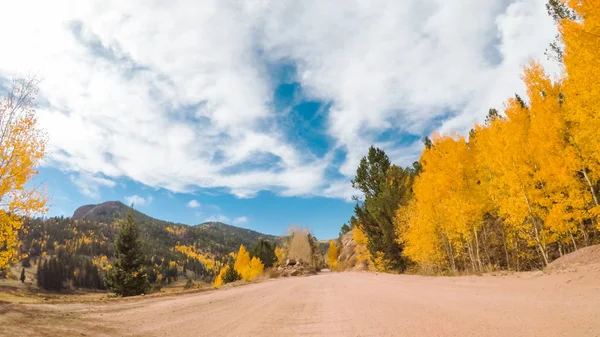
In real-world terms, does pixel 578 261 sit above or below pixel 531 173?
below

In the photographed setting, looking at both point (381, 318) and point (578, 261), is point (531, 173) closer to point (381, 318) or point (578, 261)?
point (578, 261)

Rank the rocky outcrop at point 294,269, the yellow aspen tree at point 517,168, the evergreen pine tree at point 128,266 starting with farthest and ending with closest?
the rocky outcrop at point 294,269, the evergreen pine tree at point 128,266, the yellow aspen tree at point 517,168

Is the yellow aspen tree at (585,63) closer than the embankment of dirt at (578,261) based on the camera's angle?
Yes

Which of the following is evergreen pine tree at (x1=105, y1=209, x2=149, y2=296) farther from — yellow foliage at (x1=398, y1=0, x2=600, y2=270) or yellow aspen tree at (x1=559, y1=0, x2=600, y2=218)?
yellow aspen tree at (x1=559, y1=0, x2=600, y2=218)

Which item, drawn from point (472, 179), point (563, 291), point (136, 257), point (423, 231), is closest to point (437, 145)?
point (472, 179)

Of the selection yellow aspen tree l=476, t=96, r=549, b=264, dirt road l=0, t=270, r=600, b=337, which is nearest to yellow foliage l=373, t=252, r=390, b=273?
yellow aspen tree l=476, t=96, r=549, b=264

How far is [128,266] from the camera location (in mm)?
32531

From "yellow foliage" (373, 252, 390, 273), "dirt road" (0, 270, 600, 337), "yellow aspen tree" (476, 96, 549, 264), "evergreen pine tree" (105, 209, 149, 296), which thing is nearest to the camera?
"dirt road" (0, 270, 600, 337)

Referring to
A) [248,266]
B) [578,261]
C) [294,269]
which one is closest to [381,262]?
[578,261]

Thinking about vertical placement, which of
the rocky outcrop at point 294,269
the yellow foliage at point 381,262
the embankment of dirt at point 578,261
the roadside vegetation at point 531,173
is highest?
the roadside vegetation at point 531,173

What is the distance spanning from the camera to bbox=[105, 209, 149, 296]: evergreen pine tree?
103ft

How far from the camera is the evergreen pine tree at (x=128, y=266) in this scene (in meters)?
31.4

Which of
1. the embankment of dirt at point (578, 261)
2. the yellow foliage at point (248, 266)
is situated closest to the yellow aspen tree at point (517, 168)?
the embankment of dirt at point (578, 261)

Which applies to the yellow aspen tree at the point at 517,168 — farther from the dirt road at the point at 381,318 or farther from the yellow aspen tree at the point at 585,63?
the dirt road at the point at 381,318
